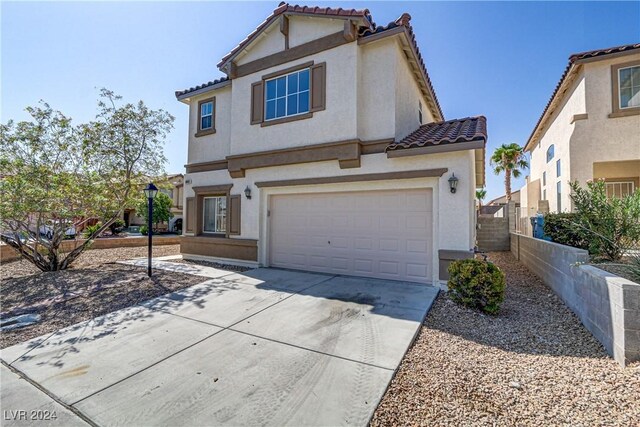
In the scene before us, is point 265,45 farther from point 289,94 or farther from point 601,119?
point 601,119

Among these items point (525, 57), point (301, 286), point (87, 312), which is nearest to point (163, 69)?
point (87, 312)

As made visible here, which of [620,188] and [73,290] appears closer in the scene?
[73,290]

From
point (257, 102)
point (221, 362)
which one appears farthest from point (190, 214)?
point (221, 362)

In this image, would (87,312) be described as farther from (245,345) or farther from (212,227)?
(212,227)

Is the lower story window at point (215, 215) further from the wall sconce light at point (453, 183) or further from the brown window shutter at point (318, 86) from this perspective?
the wall sconce light at point (453, 183)

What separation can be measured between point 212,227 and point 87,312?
617 cm

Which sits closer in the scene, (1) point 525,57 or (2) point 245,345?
(2) point 245,345

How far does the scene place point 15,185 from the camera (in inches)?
313

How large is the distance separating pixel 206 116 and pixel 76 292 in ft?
25.6

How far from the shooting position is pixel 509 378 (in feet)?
11.3

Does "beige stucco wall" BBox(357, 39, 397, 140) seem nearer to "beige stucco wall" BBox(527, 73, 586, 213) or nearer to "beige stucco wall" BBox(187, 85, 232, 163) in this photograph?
"beige stucco wall" BBox(187, 85, 232, 163)

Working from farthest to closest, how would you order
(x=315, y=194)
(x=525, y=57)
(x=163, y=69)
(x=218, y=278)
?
(x=525, y=57) < (x=163, y=69) < (x=315, y=194) < (x=218, y=278)

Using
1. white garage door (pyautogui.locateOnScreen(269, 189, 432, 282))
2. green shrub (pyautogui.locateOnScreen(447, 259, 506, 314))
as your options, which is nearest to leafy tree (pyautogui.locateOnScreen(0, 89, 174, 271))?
white garage door (pyautogui.locateOnScreen(269, 189, 432, 282))

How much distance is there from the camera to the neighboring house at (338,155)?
7480mm
